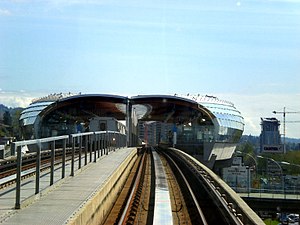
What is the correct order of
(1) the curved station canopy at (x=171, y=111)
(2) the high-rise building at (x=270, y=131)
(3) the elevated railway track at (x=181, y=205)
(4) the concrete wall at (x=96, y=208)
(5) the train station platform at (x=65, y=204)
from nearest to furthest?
(5) the train station platform at (x=65, y=204) → (4) the concrete wall at (x=96, y=208) → (3) the elevated railway track at (x=181, y=205) → (1) the curved station canopy at (x=171, y=111) → (2) the high-rise building at (x=270, y=131)

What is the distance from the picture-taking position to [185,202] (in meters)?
18.0

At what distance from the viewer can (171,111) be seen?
88375 millimetres

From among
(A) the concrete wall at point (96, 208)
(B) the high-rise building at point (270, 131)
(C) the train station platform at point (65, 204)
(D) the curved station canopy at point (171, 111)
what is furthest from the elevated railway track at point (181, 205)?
(B) the high-rise building at point (270, 131)

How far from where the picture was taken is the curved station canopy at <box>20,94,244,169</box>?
70.4 meters

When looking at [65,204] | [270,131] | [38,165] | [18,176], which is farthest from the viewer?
[270,131]

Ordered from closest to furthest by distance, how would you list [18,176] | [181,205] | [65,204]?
[18,176], [65,204], [181,205]

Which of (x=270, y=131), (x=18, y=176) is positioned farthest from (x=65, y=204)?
(x=270, y=131)

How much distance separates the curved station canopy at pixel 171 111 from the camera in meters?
70.4

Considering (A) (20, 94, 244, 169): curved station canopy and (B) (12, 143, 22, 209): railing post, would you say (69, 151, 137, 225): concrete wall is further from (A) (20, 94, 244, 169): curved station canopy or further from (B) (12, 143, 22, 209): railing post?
(A) (20, 94, 244, 169): curved station canopy

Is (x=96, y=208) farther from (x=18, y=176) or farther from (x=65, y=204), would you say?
(x=18, y=176)

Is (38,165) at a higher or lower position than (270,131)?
lower

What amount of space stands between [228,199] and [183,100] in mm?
61964

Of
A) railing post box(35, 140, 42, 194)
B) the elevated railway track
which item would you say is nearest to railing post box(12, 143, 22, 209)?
railing post box(35, 140, 42, 194)

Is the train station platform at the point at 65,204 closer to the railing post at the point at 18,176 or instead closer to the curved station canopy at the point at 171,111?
the railing post at the point at 18,176
